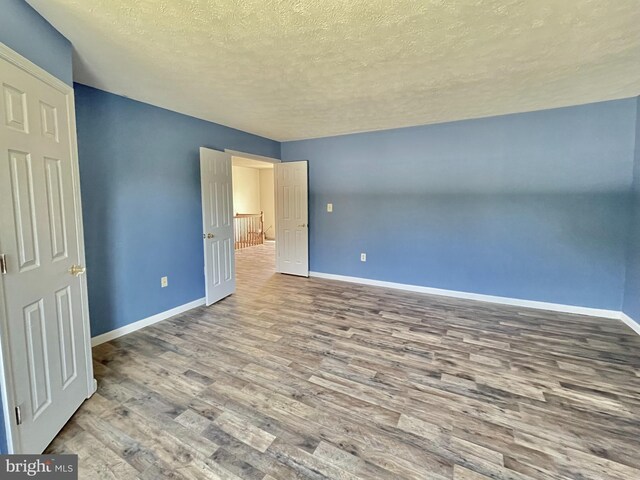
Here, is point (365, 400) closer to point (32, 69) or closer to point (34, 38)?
point (32, 69)

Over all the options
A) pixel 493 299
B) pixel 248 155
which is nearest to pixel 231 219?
pixel 248 155

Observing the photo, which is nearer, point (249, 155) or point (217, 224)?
point (217, 224)

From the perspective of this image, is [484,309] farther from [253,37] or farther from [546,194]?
[253,37]

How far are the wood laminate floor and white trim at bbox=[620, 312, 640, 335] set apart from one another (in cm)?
9

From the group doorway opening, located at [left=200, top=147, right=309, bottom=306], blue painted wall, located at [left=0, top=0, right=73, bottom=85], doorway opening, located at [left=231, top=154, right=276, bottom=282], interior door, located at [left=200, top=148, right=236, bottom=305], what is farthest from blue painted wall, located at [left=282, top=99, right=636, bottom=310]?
blue painted wall, located at [left=0, top=0, right=73, bottom=85]

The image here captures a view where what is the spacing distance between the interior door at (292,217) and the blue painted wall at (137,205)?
1.67 m

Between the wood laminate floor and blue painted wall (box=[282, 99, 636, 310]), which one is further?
blue painted wall (box=[282, 99, 636, 310])

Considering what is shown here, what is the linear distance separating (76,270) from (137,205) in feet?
4.61

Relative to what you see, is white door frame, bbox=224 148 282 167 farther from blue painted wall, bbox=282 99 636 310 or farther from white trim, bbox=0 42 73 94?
white trim, bbox=0 42 73 94

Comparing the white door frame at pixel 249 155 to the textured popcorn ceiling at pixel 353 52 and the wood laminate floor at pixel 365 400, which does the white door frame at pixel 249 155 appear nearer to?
the textured popcorn ceiling at pixel 353 52

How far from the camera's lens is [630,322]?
3.16 meters

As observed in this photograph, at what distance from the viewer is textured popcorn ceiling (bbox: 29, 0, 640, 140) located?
1629mm

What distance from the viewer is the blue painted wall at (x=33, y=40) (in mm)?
1390

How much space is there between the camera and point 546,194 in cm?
358
